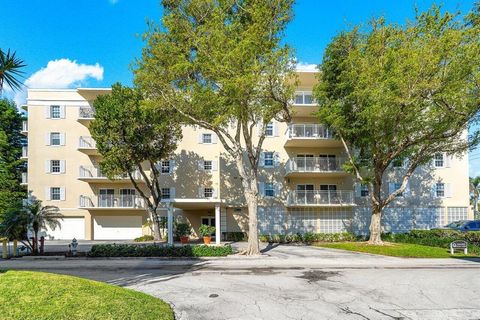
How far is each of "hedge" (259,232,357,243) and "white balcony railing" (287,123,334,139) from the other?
810cm

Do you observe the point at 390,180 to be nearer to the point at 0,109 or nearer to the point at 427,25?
the point at 427,25

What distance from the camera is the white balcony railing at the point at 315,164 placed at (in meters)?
30.7

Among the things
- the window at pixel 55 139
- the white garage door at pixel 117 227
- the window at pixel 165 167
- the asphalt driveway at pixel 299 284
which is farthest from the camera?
the window at pixel 55 139

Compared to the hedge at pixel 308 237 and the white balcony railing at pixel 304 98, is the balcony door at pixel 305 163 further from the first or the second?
the hedge at pixel 308 237

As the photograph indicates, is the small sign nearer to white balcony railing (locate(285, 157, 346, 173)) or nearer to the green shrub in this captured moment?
white balcony railing (locate(285, 157, 346, 173))

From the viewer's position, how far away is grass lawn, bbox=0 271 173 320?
6.25 m

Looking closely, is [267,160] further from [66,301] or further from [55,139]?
[66,301]

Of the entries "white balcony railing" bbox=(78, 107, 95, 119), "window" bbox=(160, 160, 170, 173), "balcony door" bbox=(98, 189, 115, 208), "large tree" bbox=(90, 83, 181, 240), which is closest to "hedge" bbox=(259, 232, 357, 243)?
"window" bbox=(160, 160, 170, 173)

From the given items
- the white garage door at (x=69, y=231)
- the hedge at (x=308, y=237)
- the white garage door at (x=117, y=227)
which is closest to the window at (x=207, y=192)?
the hedge at (x=308, y=237)

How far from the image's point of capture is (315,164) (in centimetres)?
3102

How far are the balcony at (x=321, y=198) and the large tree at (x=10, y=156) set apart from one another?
26418 mm

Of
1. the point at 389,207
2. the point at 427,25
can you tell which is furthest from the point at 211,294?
the point at 389,207

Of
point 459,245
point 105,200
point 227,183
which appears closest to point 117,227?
point 105,200

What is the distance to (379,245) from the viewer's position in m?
22.8
